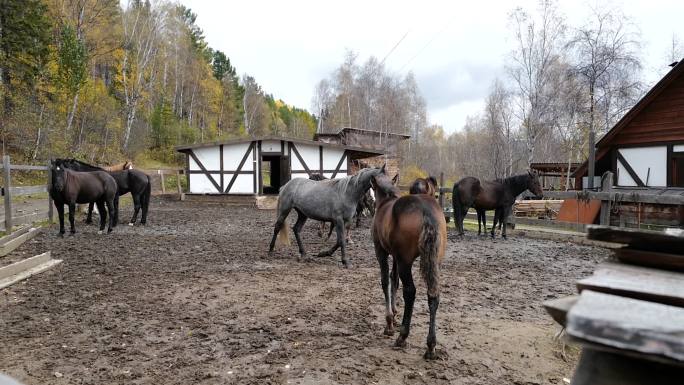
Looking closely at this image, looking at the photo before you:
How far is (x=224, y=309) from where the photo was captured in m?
4.39

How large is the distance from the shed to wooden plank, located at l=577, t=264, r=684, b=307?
1420 centimetres

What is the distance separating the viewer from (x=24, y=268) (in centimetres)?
556

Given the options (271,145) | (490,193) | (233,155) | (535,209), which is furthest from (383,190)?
(233,155)

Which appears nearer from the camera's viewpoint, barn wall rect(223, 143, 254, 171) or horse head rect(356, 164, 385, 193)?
horse head rect(356, 164, 385, 193)

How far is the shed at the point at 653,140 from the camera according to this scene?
1165 centimetres

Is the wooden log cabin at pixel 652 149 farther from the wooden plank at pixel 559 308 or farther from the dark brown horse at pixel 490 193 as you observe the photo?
the wooden plank at pixel 559 308

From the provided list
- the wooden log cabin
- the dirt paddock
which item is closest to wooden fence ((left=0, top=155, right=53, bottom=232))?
the dirt paddock

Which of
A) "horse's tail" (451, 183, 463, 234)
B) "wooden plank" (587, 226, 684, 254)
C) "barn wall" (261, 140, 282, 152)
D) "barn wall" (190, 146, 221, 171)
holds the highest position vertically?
"barn wall" (261, 140, 282, 152)

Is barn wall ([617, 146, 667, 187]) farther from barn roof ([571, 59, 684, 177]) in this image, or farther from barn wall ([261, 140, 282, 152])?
barn wall ([261, 140, 282, 152])

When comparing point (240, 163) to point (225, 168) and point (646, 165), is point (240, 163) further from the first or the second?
point (646, 165)

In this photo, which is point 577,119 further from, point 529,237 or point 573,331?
point 573,331

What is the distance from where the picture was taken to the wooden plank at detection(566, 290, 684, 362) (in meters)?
0.58

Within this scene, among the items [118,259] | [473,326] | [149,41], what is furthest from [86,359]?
[149,41]

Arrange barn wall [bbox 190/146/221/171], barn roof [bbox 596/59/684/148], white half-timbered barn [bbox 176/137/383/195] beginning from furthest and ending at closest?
barn wall [bbox 190/146/221/171] → white half-timbered barn [bbox 176/137/383/195] → barn roof [bbox 596/59/684/148]
